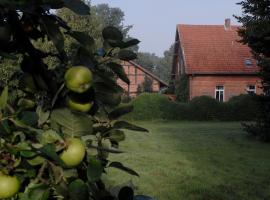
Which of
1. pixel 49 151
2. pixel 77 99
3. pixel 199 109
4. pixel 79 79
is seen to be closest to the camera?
pixel 49 151

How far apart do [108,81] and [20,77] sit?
0.78ft

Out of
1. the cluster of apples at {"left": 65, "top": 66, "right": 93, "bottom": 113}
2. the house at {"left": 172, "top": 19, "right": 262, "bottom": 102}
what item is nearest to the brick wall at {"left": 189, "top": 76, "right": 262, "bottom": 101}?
the house at {"left": 172, "top": 19, "right": 262, "bottom": 102}

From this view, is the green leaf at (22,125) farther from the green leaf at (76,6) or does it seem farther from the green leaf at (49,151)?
the green leaf at (76,6)

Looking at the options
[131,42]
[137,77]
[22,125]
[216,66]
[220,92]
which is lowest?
[220,92]

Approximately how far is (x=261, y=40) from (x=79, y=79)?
1278 centimetres

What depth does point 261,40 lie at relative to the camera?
13.2m

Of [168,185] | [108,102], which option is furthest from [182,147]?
[108,102]

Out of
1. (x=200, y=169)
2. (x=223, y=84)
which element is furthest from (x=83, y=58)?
(x=223, y=84)

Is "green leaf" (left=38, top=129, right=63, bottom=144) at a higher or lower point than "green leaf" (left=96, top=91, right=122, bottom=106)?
lower

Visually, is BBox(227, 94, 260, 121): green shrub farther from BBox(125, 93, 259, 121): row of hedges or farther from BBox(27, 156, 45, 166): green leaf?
BBox(27, 156, 45, 166): green leaf

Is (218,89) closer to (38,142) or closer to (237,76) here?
(237,76)

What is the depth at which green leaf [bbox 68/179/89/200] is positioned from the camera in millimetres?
1064

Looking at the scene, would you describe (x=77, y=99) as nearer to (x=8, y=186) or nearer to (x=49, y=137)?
(x=49, y=137)

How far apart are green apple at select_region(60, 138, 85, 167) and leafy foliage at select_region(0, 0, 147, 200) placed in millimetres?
12
